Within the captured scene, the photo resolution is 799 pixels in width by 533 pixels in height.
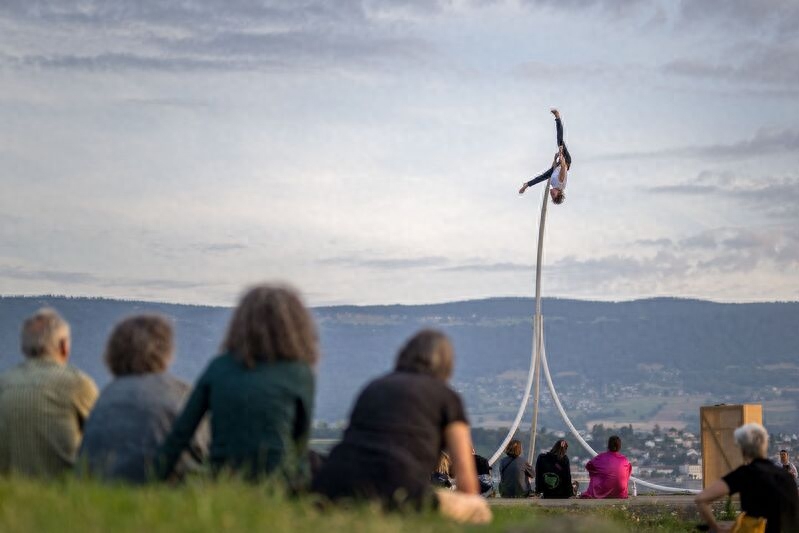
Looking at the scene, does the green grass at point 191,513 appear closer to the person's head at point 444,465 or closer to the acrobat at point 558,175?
the person's head at point 444,465

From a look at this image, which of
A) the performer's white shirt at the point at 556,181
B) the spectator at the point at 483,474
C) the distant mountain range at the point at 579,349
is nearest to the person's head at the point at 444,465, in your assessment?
the spectator at the point at 483,474

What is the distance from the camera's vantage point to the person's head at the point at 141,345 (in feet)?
27.1

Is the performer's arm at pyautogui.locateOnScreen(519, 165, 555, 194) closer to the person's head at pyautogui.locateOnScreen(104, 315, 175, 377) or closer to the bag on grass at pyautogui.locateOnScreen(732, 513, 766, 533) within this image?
the bag on grass at pyautogui.locateOnScreen(732, 513, 766, 533)

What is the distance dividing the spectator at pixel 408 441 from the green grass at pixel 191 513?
0.41m

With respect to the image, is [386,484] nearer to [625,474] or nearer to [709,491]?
[709,491]

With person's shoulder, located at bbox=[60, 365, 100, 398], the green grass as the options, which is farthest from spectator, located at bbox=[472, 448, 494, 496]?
the green grass

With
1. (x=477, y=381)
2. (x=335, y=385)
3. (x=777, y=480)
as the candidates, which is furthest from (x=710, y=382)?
(x=777, y=480)

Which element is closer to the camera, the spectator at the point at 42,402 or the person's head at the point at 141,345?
the person's head at the point at 141,345

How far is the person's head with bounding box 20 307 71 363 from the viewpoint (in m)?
8.59

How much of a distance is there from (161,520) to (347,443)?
6.32ft

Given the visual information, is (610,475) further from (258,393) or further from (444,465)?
(258,393)

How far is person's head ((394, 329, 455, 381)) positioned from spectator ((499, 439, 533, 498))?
12918 millimetres

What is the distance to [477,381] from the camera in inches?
6024

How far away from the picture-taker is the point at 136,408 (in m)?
8.22
